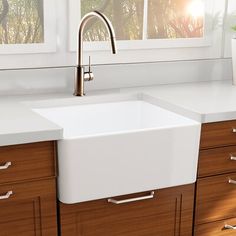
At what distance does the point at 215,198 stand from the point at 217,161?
0.55 feet

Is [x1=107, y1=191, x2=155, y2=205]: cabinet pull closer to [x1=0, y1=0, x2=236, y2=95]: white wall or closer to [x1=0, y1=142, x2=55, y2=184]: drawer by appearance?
[x1=0, y1=142, x2=55, y2=184]: drawer

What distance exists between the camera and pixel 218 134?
196 cm

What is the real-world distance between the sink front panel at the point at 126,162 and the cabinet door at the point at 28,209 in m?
0.06

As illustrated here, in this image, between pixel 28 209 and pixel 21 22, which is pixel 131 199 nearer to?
pixel 28 209

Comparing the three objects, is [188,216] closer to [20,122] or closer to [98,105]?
[98,105]

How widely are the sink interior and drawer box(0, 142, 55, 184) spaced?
1.45 feet

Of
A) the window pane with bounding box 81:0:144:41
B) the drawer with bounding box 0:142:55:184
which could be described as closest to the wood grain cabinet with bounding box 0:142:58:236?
the drawer with bounding box 0:142:55:184

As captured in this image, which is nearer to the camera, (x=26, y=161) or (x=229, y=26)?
(x=26, y=161)

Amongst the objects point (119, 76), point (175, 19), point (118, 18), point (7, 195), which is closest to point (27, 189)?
point (7, 195)

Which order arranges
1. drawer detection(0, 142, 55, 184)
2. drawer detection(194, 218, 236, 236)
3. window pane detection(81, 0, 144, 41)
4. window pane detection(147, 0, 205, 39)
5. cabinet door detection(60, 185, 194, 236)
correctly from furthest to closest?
1. window pane detection(147, 0, 205, 39)
2. window pane detection(81, 0, 144, 41)
3. drawer detection(194, 218, 236, 236)
4. cabinet door detection(60, 185, 194, 236)
5. drawer detection(0, 142, 55, 184)

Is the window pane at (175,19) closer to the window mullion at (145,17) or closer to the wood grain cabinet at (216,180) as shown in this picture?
the window mullion at (145,17)

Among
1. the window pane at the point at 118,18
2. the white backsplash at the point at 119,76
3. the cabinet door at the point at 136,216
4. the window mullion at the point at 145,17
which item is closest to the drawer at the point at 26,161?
the cabinet door at the point at 136,216

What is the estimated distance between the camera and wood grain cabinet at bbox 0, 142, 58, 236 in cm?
161

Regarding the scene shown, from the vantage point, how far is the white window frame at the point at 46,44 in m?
2.15
